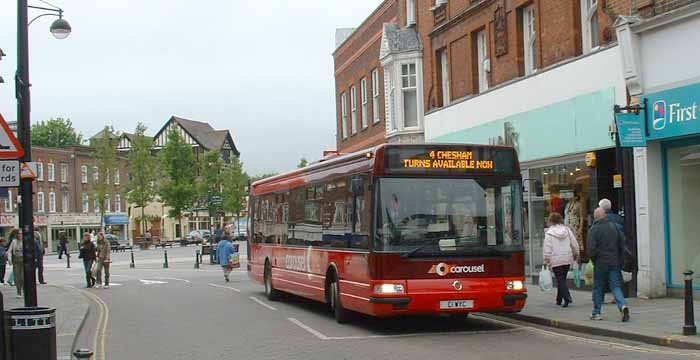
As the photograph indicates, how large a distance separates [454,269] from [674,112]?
5.50 m

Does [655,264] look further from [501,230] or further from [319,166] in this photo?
[319,166]

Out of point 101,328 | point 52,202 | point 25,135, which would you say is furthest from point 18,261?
point 52,202

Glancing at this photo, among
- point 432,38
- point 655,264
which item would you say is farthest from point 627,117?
point 432,38

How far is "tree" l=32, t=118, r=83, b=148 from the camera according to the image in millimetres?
112062

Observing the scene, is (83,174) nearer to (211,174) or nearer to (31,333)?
(211,174)

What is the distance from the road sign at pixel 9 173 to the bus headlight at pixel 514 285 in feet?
22.9

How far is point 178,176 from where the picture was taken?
74250 mm

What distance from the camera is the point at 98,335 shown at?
1434cm

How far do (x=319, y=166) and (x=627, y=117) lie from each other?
5.63 metres

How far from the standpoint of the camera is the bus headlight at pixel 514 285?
12906 mm

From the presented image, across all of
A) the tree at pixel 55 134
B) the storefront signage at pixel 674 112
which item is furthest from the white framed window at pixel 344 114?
the tree at pixel 55 134

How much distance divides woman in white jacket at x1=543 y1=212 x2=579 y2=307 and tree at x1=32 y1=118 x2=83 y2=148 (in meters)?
103

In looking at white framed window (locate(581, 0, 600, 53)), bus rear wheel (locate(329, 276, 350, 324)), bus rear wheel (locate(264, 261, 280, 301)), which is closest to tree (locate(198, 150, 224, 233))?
bus rear wheel (locate(264, 261, 280, 301))

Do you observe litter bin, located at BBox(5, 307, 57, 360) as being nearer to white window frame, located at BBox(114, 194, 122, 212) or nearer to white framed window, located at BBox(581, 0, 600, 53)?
white framed window, located at BBox(581, 0, 600, 53)
